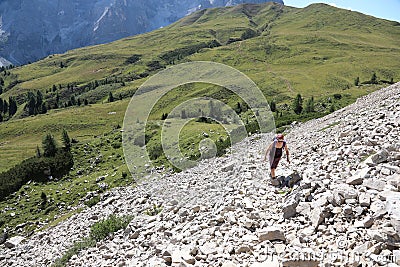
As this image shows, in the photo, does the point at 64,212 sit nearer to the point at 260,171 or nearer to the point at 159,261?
the point at 260,171

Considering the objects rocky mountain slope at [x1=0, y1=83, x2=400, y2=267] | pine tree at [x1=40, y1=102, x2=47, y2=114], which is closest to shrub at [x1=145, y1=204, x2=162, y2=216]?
rocky mountain slope at [x1=0, y1=83, x2=400, y2=267]

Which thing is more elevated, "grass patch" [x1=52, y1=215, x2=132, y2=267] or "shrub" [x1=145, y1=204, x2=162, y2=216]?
"shrub" [x1=145, y1=204, x2=162, y2=216]

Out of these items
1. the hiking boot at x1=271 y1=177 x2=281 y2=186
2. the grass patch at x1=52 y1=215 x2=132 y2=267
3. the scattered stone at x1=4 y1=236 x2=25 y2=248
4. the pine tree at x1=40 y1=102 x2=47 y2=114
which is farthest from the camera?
the pine tree at x1=40 y1=102 x2=47 y2=114

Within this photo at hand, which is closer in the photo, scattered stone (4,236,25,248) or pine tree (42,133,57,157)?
scattered stone (4,236,25,248)

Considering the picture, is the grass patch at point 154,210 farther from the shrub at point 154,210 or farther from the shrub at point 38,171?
the shrub at point 38,171

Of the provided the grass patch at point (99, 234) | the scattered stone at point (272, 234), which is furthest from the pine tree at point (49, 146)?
the scattered stone at point (272, 234)

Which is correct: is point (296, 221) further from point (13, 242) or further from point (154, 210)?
point (13, 242)

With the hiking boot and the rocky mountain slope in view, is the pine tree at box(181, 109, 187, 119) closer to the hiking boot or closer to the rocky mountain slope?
the rocky mountain slope

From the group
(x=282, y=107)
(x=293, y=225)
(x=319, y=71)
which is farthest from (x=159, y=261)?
(x=319, y=71)

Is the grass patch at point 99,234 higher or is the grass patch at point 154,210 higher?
the grass patch at point 154,210

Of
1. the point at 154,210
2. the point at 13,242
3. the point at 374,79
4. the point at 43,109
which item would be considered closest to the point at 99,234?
the point at 154,210

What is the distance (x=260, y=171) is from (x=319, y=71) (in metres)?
176

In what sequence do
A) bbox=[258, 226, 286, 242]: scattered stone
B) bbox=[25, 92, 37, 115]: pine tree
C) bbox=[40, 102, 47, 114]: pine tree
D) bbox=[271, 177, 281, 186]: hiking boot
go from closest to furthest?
bbox=[258, 226, 286, 242]: scattered stone
bbox=[271, 177, 281, 186]: hiking boot
bbox=[40, 102, 47, 114]: pine tree
bbox=[25, 92, 37, 115]: pine tree

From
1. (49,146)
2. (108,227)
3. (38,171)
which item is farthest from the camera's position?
(49,146)
